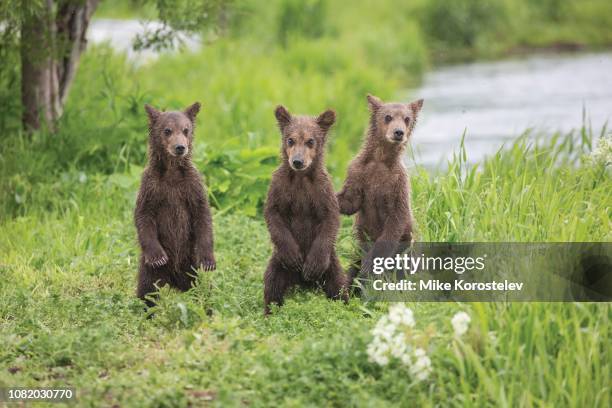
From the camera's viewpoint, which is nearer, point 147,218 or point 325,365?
point 325,365

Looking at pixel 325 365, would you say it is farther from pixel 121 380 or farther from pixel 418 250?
pixel 418 250

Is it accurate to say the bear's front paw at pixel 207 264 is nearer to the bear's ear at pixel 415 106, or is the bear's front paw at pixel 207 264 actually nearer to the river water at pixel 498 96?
the bear's ear at pixel 415 106

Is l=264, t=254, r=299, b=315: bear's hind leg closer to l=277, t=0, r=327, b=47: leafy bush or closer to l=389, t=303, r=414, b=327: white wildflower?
l=389, t=303, r=414, b=327: white wildflower

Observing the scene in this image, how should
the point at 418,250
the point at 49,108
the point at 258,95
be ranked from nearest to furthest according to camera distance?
the point at 418,250
the point at 49,108
the point at 258,95

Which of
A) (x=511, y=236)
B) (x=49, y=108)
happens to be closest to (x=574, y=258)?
(x=511, y=236)

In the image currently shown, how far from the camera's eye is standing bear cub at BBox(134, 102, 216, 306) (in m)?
5.86

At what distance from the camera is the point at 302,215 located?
593 centimetres

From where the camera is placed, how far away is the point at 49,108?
919cm

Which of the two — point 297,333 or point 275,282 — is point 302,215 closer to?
point 275,282

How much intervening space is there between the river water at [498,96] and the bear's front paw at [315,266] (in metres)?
5.46

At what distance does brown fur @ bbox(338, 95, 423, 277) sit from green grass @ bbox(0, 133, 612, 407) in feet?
1.18

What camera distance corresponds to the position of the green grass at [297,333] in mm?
4445

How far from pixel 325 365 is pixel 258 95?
8.24 metres

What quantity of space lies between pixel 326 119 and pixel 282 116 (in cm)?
29
